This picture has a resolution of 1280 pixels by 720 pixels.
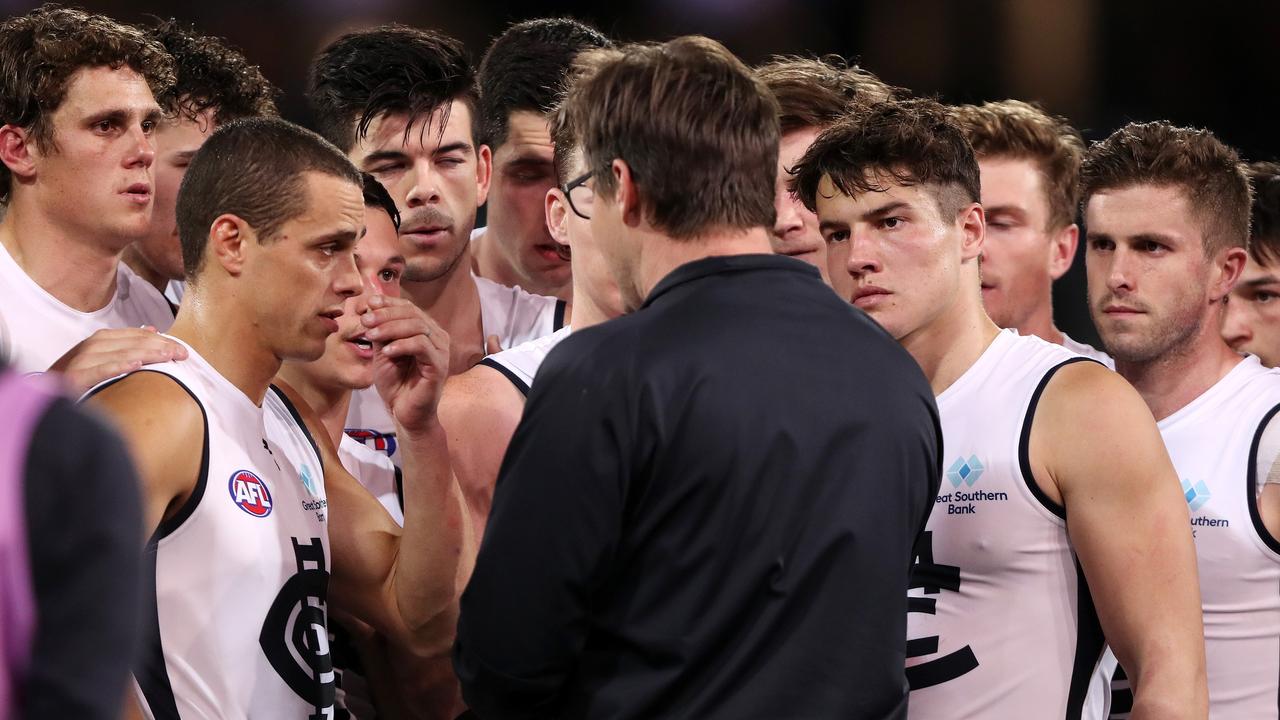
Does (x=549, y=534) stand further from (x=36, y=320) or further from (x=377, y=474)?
(x=36, y=320)

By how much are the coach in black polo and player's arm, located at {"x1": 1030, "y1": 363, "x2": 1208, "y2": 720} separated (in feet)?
2.90

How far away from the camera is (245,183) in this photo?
299 cm

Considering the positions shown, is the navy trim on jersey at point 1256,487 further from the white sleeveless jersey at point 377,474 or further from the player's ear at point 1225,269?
the white sleeveless jersey at point 377,474

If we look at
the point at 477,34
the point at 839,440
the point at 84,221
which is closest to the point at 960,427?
the point at 839,440

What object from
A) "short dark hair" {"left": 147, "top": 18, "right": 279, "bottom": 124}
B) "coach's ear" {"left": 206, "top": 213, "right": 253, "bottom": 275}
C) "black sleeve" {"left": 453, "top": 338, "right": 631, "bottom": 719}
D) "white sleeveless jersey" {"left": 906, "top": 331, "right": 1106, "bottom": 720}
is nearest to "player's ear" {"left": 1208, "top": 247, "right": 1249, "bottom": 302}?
"white sleeveless jersey" {"left": 906, "top": 331, "right": 1106, "bottom": 720}

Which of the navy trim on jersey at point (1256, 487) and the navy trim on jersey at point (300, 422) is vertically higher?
the navy trim on jersey at point (300, 422)

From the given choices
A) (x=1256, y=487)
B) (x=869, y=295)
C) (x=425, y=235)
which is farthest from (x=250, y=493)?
(x=1256, y=487)

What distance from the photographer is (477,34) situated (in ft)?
30.1

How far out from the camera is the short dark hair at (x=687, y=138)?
88.4 inches

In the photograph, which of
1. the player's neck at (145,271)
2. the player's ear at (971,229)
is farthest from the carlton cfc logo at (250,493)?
the player's neck at (145,271)

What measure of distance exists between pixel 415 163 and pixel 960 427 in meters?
2.27

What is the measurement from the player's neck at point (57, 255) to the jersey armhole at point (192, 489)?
1.25m

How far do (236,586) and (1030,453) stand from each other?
178cm

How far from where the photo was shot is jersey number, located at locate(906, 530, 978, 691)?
10.00 feet
